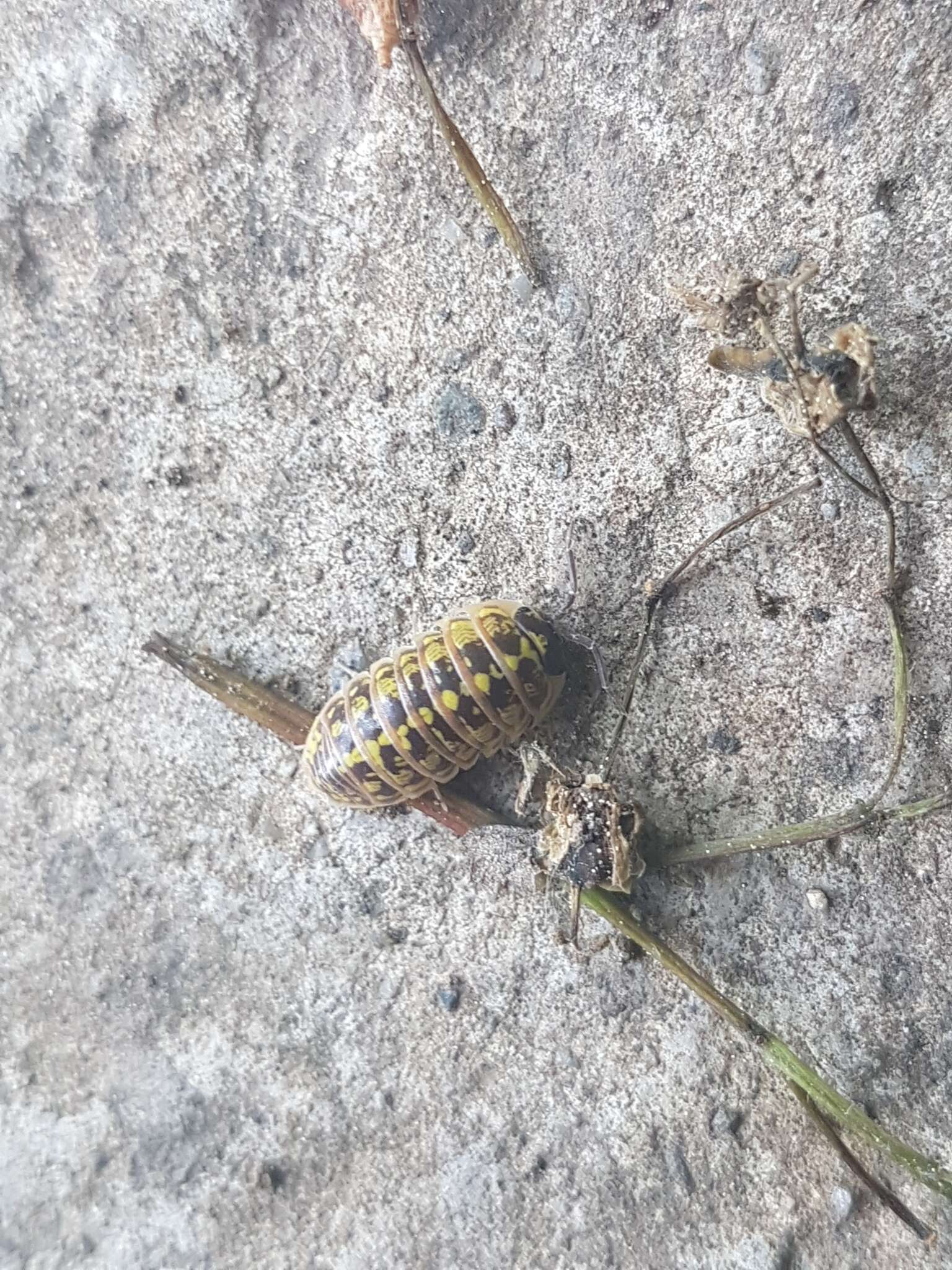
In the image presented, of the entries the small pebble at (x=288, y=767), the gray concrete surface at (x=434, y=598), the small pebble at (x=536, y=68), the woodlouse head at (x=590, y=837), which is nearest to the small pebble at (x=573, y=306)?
the gray concrete surface at (x=434, y=598)

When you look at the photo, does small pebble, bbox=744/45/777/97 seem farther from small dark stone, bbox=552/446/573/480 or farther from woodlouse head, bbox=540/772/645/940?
woodlouse head, bbox=540/772/645/940

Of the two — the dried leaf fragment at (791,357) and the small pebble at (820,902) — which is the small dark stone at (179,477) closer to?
the dried leaf fragment at (791,357)

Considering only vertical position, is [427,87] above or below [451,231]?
above

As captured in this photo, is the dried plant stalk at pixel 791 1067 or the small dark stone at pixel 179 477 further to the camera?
the small dark stone at pixel 179 477

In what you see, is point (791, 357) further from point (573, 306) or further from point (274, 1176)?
point (274, 1176)

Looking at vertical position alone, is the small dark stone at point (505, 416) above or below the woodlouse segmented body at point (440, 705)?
above

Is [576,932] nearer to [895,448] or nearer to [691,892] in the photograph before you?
[691,892]

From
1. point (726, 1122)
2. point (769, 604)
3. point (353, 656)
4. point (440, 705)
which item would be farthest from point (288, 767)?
point (726, 1122)
